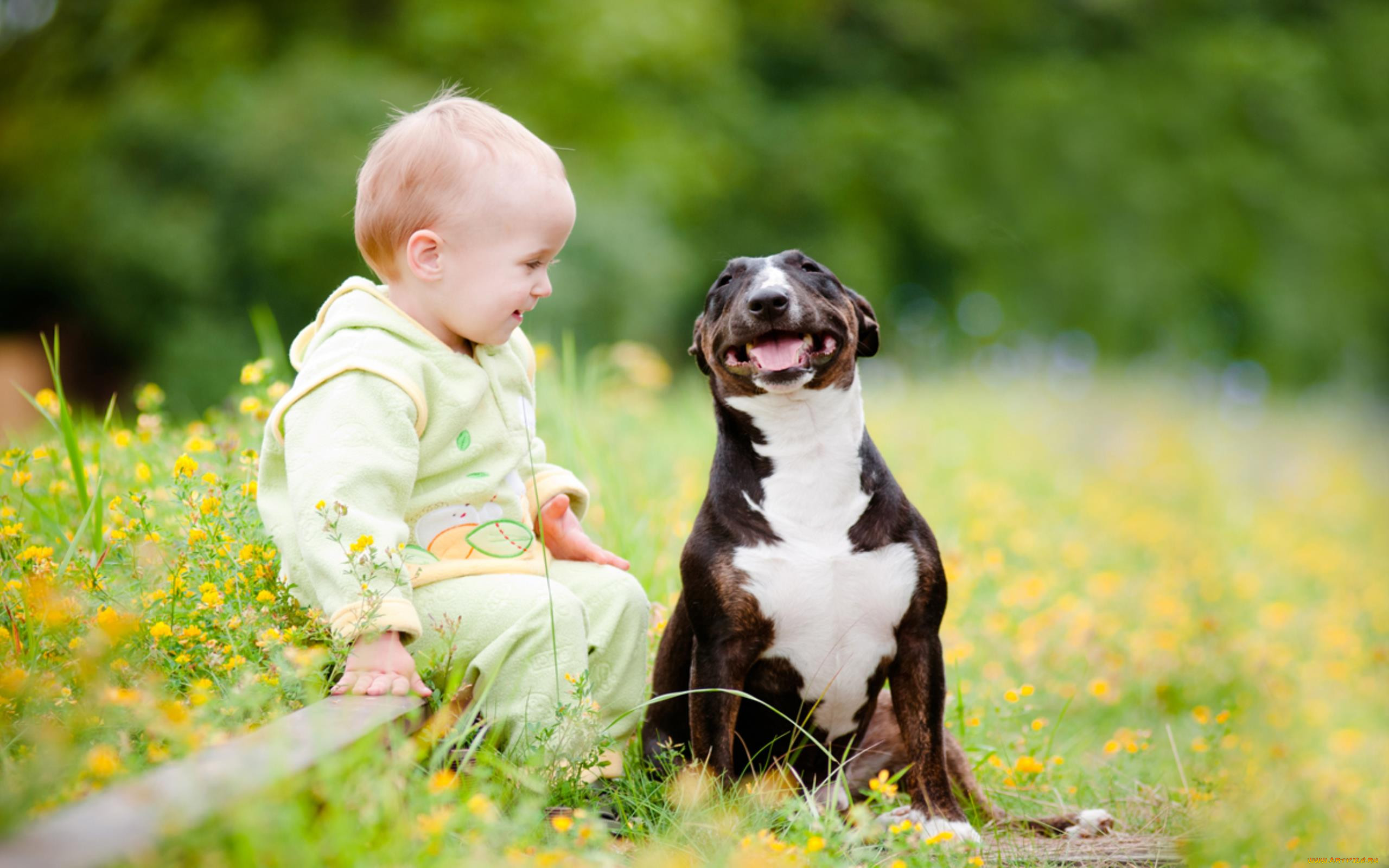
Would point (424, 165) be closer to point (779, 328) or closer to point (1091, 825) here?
point (779, 328)

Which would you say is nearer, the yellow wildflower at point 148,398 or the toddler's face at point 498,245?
the toddler's face at point 498,245

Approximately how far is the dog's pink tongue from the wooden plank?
1136 millimetres

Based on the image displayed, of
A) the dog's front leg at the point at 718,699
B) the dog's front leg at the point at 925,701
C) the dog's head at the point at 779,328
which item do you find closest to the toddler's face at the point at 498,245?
the dog's head at the point at 779,328

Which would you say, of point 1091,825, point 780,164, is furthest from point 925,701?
point 780,164

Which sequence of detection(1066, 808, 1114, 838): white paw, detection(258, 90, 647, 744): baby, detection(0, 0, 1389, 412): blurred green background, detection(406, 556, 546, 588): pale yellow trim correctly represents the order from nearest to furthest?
1. detection(258, 90, 647, 744): baby
2. detection(406, 556, 546, 588): pale yellow trim
3. detection(1066, 808, 1114, 838): white paw
4. detection(0, 0, 1389, 412): blurred green background

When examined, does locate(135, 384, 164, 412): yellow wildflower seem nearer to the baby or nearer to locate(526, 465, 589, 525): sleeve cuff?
the baby

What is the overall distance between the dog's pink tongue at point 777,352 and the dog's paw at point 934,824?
0.99m

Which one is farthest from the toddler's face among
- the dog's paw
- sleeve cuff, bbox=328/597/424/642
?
the dog's paw

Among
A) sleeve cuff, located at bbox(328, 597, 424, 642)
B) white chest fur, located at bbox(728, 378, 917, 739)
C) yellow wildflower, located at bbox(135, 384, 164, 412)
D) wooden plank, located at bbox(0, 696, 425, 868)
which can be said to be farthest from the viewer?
yellow wildflower, located at bbox(135, 384, 164, 412)

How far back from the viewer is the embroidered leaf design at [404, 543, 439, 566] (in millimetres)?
2490

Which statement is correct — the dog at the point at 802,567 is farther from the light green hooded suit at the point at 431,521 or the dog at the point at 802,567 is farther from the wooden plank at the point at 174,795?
the wooden plank at the point at 174,795

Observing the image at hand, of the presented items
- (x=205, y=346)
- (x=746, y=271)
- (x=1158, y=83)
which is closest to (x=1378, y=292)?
(x=1158, y=83)

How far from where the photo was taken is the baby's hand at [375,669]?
2244 mm

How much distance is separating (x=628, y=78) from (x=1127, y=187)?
7864mm
